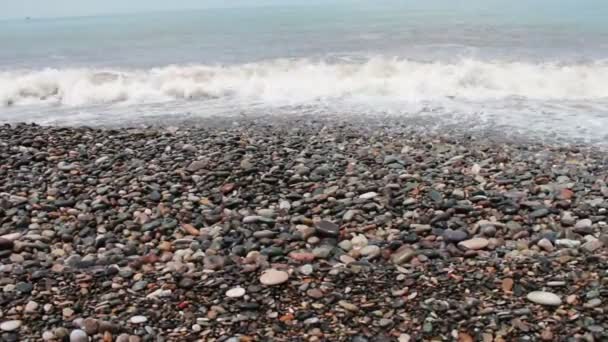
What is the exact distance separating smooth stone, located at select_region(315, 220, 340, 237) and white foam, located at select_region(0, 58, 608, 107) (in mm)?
7648

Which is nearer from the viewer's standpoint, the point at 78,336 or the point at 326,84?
the point at 78,336

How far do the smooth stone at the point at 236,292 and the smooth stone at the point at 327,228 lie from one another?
106cm

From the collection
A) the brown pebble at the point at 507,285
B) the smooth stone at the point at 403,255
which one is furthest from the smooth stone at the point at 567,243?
the smooth stone at the point at 403,255

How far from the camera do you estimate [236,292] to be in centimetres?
374

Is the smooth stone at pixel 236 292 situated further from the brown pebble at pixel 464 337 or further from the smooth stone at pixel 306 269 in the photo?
the brown pebble at pixel 464 337

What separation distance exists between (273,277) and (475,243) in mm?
1653

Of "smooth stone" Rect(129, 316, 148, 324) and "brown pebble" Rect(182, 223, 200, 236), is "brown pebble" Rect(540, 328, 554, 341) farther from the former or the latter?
"brown pebble" Rect(182, 223, 200, 236)

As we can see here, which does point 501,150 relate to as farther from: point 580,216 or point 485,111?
point 485,111

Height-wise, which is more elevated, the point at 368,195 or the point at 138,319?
the point at 368,195

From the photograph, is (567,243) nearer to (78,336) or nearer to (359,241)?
(359,241)

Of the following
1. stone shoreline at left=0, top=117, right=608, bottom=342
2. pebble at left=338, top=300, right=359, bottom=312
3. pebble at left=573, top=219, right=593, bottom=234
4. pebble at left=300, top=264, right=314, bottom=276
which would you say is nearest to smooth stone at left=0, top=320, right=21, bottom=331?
stone shoreline at left=0, top=117, right=608, bottom=342

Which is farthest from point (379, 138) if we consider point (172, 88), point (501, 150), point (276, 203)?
point (172, 88)

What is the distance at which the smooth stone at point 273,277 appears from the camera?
151 inches

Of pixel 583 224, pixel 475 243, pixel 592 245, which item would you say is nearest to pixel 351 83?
pixel 583 224
